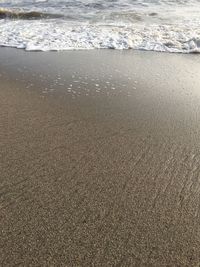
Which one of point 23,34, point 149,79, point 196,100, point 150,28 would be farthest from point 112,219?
point 150,28

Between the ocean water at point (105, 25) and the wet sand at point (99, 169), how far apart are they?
8.45 ft

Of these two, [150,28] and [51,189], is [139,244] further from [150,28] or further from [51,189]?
[150,28]

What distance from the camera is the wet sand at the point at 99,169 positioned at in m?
2.17

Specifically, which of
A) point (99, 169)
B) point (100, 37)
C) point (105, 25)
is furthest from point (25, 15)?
point (99, 169)

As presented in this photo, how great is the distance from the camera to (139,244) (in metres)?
2.19

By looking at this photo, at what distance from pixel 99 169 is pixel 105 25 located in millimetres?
7896

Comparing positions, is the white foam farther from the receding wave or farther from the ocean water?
the receding wave

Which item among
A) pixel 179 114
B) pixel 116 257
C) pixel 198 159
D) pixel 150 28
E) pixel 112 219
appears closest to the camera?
pixel 116 257

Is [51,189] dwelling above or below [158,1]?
below

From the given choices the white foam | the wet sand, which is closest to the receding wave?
the white foam

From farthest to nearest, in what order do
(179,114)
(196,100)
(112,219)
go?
1. (196,100)
2. (179,114)
3. (112,219)

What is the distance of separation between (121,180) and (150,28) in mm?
7597

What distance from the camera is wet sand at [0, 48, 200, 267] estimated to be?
2.17 meters

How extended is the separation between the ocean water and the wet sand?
101 inches
